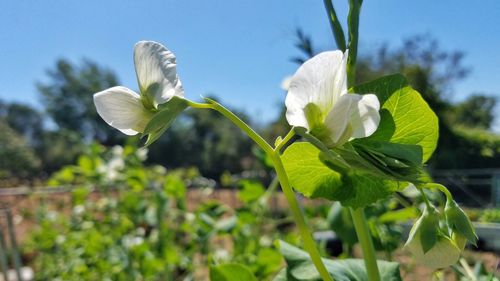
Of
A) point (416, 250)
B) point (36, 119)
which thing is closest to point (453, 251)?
point (416, 250)

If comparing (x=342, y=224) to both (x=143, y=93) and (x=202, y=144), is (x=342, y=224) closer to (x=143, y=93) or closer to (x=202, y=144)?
(x=143, y=93)

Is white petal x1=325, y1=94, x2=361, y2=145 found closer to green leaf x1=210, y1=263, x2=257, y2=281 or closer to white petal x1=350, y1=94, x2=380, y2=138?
white petal x1=350, y1=94, x2=380, y2=138

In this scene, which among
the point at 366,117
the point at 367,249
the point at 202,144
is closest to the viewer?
the point at 366,117

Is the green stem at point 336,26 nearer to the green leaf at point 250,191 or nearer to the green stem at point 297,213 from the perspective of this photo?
the green stem at point 297,213

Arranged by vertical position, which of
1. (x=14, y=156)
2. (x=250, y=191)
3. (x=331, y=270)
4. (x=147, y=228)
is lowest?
(x=14, y=156)

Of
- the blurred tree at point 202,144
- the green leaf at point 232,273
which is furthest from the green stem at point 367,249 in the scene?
the blurred tree at point 202,144

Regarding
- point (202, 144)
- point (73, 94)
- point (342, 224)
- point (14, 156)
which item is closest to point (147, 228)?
→ point (342, 224)
